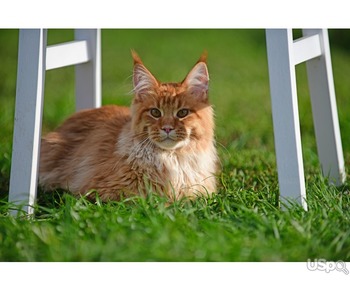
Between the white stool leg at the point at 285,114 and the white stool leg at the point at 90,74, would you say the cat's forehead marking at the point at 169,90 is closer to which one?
the white stool leg at the point at 285,114

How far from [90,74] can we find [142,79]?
2.99 ft

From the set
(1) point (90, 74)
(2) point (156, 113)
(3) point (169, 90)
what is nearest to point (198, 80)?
(3) point (169, 90)

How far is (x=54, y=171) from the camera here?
299 centimetres

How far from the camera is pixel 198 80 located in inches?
101

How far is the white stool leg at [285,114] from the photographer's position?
232cm

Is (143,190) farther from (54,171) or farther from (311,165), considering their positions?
(311,165)

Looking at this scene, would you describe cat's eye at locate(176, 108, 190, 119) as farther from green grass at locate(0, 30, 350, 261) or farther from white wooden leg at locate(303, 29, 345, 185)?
white wooden leg at locate(303, 29, 345, 185)

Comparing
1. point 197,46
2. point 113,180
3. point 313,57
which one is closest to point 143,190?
point 113,180

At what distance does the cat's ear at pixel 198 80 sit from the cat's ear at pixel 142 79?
0.15 meters

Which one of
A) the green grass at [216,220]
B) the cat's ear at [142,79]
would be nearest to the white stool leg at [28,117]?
the green grass at [216,220]

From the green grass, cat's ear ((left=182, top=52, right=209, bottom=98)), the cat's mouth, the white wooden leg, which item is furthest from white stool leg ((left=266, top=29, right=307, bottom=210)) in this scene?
the white wooden leg

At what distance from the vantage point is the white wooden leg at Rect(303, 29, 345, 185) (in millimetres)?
2997

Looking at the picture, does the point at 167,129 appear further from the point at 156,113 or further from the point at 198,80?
the point at 198,80

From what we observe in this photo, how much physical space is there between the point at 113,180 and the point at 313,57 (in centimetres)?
119
